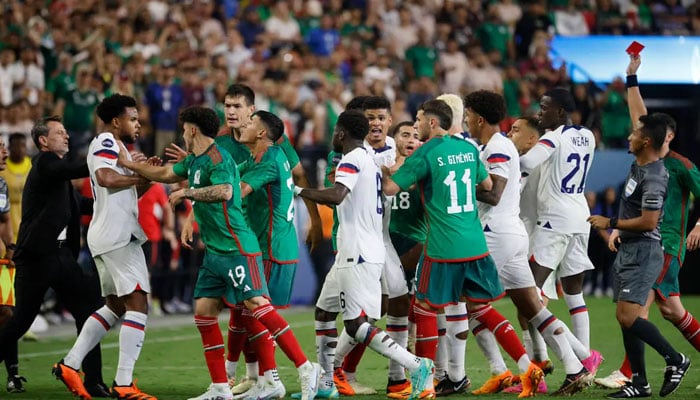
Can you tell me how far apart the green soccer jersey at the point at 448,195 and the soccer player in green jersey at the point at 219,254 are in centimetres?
127

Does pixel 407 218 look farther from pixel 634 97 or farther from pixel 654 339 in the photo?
pixel 654 339

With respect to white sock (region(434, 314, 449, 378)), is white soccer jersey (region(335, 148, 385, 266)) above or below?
above

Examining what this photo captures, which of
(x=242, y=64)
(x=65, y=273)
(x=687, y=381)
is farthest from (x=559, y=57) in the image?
(x=65, y=273)

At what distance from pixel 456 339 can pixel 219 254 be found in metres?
2.12

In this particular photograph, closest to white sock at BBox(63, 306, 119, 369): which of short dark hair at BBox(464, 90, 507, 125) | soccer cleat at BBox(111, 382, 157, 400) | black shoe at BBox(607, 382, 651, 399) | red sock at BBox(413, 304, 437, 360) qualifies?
soccer cleat at BBox(111, 382, 157, 400)

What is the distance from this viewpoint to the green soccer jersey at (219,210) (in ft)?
28.9

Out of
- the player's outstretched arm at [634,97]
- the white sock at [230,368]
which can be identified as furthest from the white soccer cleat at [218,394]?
the player's outstretched arm at [634,97]

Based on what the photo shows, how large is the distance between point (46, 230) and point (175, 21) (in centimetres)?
1191

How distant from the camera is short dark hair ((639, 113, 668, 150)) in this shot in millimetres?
9484

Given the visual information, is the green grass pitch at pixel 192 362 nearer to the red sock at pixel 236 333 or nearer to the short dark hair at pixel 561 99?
the red sock at pixel 236 333

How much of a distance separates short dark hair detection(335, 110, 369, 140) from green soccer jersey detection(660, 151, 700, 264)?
8.58 feet

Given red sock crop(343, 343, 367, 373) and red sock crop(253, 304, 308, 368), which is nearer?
red sock crop(253, 304, 308, 368)

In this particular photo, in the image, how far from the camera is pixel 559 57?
24547mm

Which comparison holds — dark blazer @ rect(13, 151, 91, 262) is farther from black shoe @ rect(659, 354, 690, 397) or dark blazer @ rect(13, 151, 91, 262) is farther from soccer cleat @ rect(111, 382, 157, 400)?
black shoe @ rect(659, 354, 690, 397)
